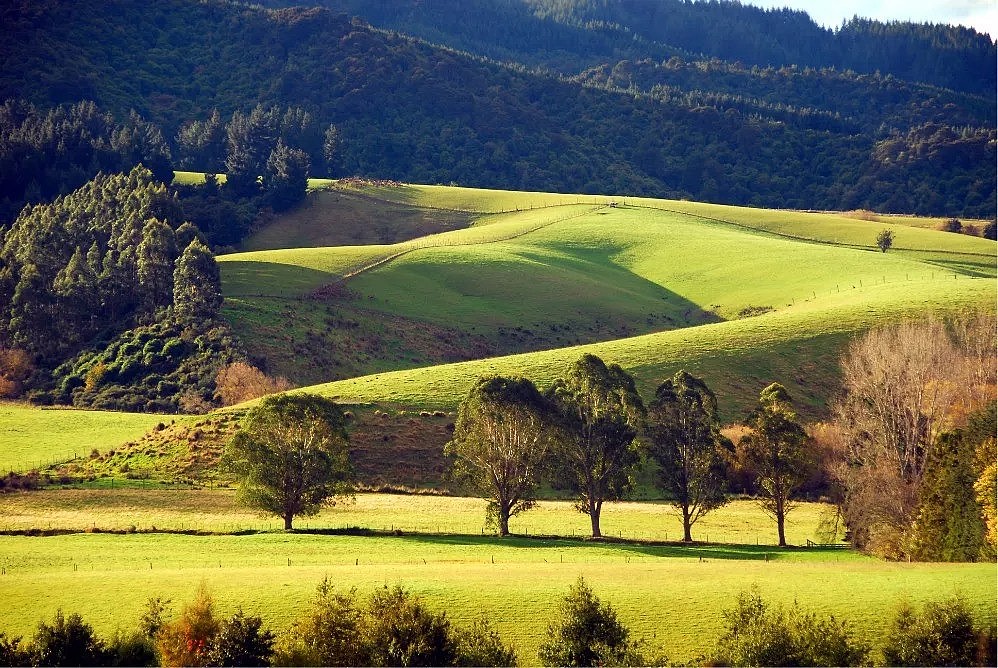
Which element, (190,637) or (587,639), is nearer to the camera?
(587,639)

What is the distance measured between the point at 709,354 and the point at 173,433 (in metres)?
47.9

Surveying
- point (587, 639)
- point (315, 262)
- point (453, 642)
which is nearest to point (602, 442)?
point (587, 639)

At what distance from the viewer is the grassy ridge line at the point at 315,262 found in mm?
132125

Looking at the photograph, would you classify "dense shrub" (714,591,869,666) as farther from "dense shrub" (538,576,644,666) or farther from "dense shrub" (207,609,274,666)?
"dense shrub" (207,609,274,666)

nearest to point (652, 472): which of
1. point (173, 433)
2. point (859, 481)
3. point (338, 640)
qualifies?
point (859, 481)

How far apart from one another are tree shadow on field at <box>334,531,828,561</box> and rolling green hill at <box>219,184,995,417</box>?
28.7 metres

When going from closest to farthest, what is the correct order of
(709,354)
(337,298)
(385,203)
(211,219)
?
(709,354), (337,298), (211,219), (385,203)

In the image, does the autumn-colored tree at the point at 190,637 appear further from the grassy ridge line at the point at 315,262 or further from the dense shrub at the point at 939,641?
the grassy ridge line at the point at 315,262

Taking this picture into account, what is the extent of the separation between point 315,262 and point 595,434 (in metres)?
82.1

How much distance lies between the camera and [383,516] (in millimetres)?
70562

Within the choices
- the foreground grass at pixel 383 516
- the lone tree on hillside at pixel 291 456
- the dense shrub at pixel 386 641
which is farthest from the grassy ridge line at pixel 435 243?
the dense shrub at pixel 386 641

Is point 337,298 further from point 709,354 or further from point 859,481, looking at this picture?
point 859,481

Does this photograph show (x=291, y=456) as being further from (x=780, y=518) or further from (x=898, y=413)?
(x=898, y=413)

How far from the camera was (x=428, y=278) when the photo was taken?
477ft
